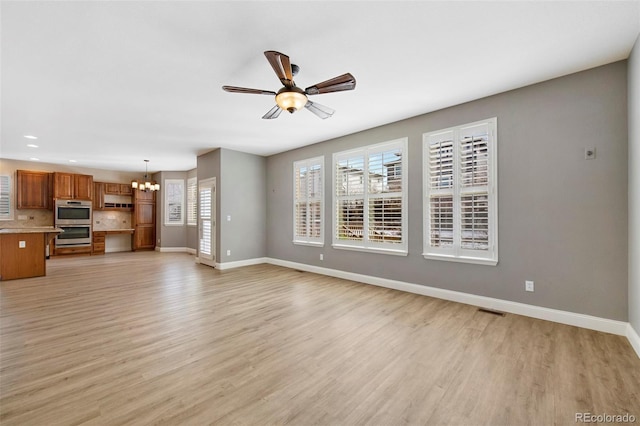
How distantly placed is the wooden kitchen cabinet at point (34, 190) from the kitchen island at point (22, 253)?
310cm

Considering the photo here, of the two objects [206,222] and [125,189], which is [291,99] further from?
[125,189]

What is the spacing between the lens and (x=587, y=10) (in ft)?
7.12

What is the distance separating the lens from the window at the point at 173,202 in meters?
9.61

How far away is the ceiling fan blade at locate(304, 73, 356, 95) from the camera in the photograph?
2492mm

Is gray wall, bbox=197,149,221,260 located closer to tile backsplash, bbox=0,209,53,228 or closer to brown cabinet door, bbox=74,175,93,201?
brown cabinet door, bbox=74,175,93,201

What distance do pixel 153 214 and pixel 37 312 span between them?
22.9 feet

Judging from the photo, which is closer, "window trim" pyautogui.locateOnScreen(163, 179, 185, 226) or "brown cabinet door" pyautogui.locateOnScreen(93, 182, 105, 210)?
"brown cabinet door" pyautogui.locateOnScreen(93, 182, 105, 210)

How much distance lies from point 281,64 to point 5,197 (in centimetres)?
992

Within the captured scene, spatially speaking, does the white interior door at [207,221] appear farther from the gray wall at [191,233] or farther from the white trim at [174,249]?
the white trim at [174,249]

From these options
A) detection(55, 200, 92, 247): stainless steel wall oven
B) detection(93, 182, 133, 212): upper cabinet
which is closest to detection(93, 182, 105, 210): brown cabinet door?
detection(93, 182, 133, 212): upper cabinet

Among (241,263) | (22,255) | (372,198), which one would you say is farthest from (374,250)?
(22,255)

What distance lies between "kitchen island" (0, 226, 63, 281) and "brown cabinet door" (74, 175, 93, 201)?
3.30 metres

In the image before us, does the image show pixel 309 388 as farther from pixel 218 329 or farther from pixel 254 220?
pixel 254 220

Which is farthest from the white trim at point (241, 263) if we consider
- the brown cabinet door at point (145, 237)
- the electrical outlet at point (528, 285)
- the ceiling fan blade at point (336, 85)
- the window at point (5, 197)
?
the window at point (5, 197)
